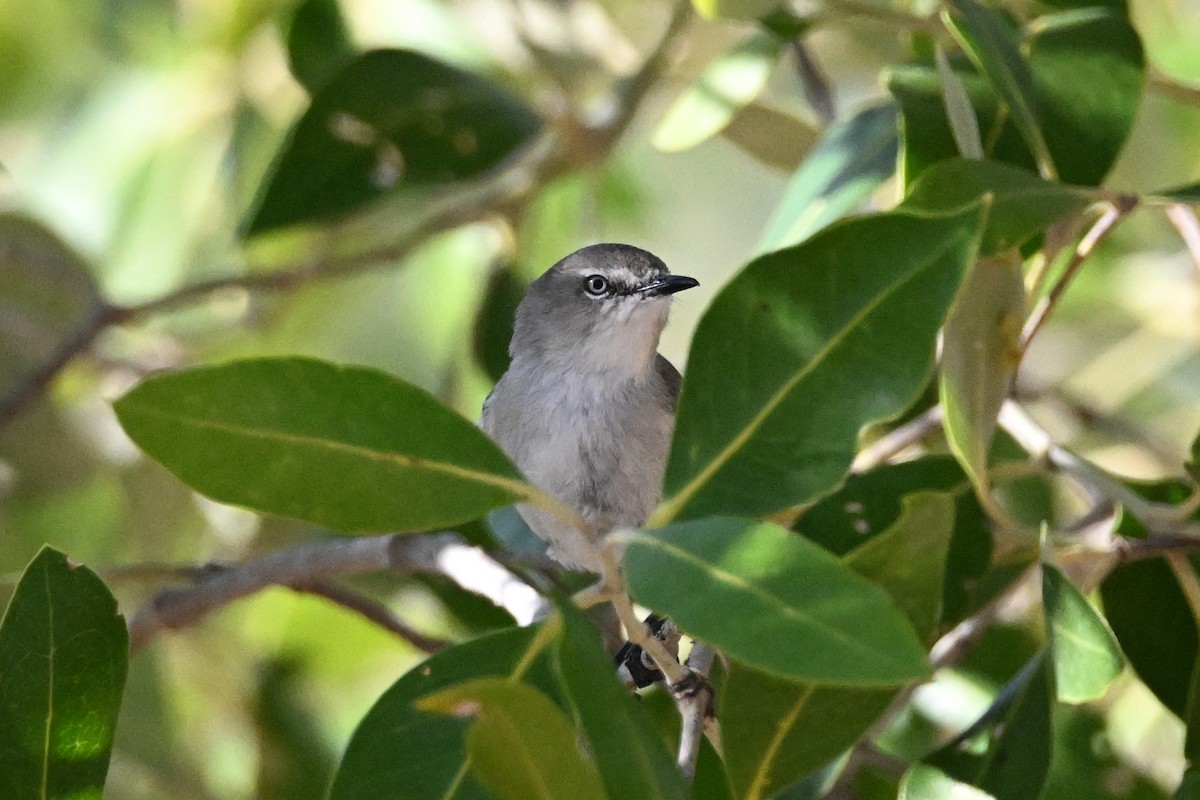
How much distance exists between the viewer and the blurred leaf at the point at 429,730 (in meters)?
1.55

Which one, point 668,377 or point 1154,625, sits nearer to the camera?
point 1154,625

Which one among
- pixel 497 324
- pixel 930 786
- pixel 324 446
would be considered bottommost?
pixel 930 786

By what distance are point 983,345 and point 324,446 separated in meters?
0.95

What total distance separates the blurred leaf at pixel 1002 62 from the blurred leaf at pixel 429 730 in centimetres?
102

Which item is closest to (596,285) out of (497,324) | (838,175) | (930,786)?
(497,324)

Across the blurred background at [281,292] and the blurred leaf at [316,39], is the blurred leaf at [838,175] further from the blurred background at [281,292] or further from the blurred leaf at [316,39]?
the blurred leaf at [316,39]

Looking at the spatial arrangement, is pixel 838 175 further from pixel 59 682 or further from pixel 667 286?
pixel 59 682

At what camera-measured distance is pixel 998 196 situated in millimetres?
1768

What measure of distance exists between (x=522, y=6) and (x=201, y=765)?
7.25ft

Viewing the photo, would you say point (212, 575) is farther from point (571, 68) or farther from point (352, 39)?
point (571, 68)

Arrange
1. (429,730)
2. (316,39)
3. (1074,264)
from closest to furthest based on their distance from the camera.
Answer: (429,730) → (1074,264) → (316,39)

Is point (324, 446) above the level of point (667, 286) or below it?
above

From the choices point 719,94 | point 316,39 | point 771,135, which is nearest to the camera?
point 719,94

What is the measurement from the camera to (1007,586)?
96.7 inches
